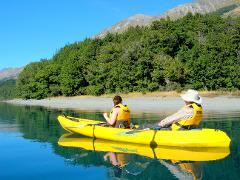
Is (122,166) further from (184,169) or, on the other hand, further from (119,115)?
(119,115)

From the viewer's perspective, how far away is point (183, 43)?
64.1 metres

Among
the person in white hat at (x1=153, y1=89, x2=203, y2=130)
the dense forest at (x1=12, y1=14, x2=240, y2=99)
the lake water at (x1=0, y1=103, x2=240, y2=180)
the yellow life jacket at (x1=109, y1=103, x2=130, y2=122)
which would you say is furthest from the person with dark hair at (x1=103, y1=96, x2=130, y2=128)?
the dense forest at (x1=12, y1=14, x2=240, y2=99)

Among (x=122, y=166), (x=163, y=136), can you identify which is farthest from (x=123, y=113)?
(x=122, y=166)

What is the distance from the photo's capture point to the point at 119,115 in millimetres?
15922

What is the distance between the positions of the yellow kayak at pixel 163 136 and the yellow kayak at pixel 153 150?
184 mm

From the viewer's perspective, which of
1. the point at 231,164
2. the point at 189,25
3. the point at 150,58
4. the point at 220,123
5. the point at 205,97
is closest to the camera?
the point at 231,164

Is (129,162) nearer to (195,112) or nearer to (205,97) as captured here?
(195,112)

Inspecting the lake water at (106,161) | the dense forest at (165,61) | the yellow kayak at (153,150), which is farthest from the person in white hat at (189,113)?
the dense forest at (165,61)

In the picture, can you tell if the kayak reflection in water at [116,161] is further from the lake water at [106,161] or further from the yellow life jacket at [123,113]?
the yellow life jacket at [123,113]

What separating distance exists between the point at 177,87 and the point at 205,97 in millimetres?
9393

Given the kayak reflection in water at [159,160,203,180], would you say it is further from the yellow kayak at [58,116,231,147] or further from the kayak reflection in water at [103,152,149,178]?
the yellow kayak at [58,116,231,147]

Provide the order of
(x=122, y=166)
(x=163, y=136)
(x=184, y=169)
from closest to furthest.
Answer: (x=184, y=169) < (x=122, y=166) < (x=163, y=136)

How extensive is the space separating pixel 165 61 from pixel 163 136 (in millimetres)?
45641

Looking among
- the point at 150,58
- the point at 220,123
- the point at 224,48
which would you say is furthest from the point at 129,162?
the point at 150,58
